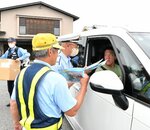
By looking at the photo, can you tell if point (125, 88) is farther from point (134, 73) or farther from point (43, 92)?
point (43, 92)

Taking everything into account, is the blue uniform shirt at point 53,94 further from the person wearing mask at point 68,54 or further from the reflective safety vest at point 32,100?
the person wearing mask at point 68,54

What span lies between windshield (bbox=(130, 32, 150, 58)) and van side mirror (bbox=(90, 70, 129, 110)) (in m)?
0.37

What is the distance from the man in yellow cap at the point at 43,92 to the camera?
7.73 ft

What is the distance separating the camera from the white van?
2.13 m

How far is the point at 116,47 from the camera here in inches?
106

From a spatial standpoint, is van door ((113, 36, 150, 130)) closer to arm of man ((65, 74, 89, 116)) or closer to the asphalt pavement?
arm of man ((65, 74, 89, 116))

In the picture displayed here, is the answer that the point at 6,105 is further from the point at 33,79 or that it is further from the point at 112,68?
the point at 33,79

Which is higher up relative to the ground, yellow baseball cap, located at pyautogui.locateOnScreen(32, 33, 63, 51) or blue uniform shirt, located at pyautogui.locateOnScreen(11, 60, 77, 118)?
yellow baseball cap, located at pyautogui.locateOnScreen(32, 33, 63, 51)

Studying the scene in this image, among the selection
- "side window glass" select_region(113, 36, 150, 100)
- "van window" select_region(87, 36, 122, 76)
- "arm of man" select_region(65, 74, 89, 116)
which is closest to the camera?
"side window glass" select_region(113, 36, 150, 100)

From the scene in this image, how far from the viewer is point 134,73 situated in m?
2.37

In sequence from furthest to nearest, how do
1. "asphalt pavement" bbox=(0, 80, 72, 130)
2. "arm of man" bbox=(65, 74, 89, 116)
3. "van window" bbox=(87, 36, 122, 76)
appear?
"asphalt pavement" bbox=(0, 80, 72, 130) → "van window" bbox=(87, 36, 122, 76) → "arm of man" bbox=(65, 74, 89, 116)

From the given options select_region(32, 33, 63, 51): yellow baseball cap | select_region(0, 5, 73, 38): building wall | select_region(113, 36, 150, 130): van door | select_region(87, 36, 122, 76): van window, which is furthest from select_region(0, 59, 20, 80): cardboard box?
select_region(0, 5, 73, 38): building wall

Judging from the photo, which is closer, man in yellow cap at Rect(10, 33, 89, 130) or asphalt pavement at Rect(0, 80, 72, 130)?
man in yellow cap at Rect(10, 33, 89, 130)

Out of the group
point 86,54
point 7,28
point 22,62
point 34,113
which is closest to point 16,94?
point 34,113
